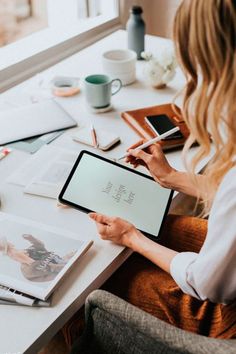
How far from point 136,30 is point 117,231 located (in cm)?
97

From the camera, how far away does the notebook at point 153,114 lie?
1259 mm

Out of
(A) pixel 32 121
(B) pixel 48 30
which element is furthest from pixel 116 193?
(B) pixel 48 30

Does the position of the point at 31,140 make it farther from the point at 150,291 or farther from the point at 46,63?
the point at 46,63

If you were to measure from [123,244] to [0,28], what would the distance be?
2068 millimetres

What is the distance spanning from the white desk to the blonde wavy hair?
0.30 meters

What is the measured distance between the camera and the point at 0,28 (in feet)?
8.70

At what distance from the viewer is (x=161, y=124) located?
51.4 inches

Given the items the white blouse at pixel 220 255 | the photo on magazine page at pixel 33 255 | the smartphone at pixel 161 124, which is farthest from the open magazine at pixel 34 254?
the smartphone at pixel 161 124

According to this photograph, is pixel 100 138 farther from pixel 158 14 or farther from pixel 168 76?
pixel 158 14

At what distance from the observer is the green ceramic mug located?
1.38 m

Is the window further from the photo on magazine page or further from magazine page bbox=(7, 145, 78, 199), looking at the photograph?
the photo on magazine page

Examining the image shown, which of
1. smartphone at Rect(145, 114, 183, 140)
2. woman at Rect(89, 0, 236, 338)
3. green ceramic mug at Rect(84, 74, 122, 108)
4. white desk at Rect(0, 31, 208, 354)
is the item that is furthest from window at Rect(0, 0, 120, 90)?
woman at Rect(89, 0, 236, 338)

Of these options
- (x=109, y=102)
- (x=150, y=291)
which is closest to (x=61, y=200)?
(x=150, y=291)

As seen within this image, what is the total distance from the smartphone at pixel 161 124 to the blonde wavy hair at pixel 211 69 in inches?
14.7
